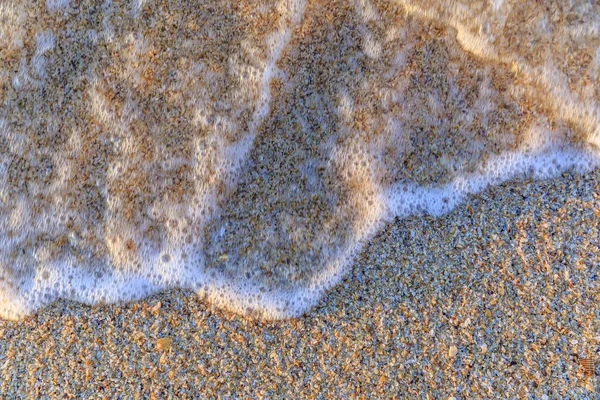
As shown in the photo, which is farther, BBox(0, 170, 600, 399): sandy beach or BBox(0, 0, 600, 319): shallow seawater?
BBox(0, 0, 600, 319): shallow seawater

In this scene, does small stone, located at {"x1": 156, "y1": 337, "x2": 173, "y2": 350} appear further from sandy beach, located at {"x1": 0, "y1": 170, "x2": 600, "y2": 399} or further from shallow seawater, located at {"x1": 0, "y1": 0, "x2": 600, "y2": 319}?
shallow seawater, located at {"x1": 0, "y1": 0, "x2": 600, "y2": 319}

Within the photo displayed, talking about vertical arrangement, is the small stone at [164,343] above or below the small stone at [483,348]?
below

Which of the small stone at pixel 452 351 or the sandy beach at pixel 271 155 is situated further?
the sandy beach at pixel 271 155

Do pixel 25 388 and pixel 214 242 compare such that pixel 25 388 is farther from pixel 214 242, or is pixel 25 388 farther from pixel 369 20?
pixel 369 20

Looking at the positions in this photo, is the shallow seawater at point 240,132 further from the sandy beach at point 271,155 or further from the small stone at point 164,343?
the small stone at point 164,343

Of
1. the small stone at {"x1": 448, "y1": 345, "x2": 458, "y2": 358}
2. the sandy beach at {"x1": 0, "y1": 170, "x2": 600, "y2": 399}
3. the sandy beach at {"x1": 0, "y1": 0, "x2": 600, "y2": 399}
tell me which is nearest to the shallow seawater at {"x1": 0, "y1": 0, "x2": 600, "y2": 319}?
the sandy beach at {"x1": 0, "y1": 0, "x2": 600, "y2": 399}

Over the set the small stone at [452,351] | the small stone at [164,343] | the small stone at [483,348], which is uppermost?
the small stone at [483,348]

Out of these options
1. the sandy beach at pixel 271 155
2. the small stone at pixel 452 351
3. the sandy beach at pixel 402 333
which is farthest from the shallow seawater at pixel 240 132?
the small stone at pixel 452 351
